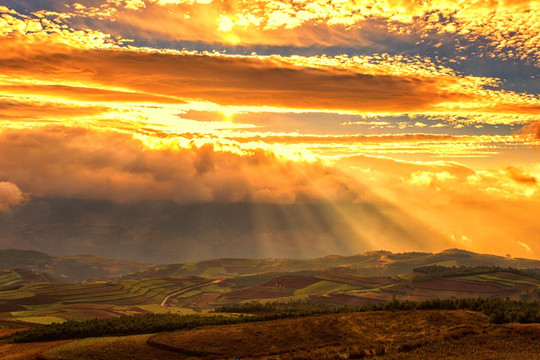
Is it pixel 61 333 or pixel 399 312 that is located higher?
pixel 399 312

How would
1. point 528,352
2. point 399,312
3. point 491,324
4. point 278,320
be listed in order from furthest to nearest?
point 278,320 → point 399,312 → point 491,324 → point 528,352

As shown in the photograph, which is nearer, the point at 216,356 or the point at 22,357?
the point at 216,356

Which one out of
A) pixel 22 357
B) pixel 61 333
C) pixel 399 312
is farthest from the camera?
pixel 61 333

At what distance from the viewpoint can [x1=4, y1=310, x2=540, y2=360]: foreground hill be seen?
83625 millimetres

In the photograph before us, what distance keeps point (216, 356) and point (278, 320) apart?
2764 centimetres

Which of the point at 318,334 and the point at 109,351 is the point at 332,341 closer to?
the point at 318,334

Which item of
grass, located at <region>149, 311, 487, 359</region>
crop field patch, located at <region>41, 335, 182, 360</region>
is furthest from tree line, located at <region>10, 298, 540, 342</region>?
crop field patch, located at <region>41, 335, 182, 360</region>

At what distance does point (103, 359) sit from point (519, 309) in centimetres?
8627

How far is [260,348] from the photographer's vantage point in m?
98.1

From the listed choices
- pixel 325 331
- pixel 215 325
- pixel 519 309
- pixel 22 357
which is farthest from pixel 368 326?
pixel 22 357

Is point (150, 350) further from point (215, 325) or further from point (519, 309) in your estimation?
point (519, 309)

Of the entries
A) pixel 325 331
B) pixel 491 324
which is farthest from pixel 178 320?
pixel 491 324

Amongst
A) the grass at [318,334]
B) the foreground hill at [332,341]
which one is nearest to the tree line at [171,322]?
the foreground hill at [332,341]

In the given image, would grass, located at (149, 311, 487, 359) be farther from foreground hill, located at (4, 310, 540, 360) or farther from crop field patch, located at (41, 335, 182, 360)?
crop field patch, located at (41, 335, 182, 360)
